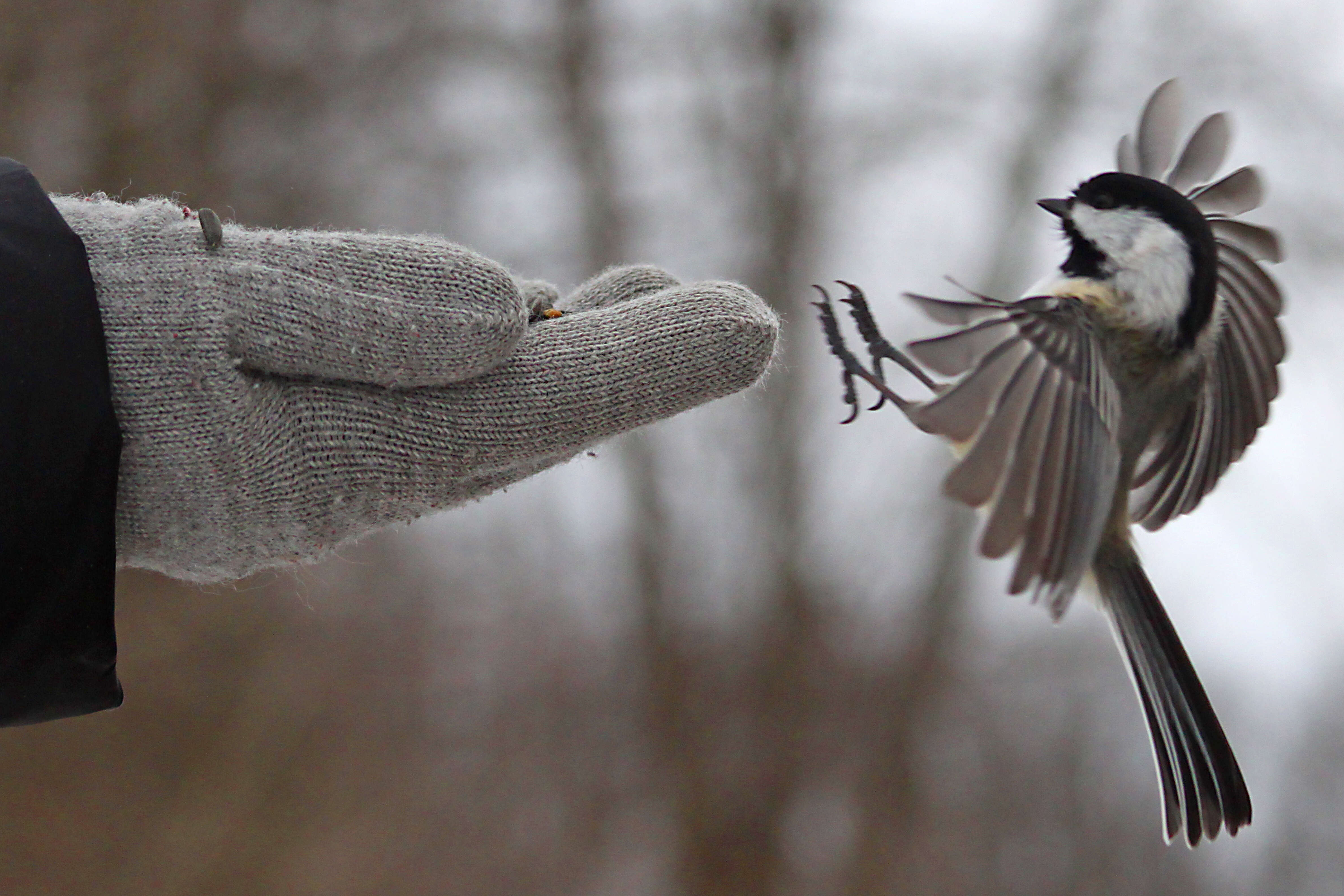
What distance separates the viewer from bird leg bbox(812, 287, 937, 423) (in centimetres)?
123

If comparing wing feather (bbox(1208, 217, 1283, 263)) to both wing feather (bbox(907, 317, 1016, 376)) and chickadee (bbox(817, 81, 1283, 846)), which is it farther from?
wing feather (bbox(907, 317, 1016, 376))

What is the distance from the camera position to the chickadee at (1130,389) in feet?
2.64

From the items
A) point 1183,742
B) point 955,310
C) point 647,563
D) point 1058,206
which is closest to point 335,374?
point 955,310

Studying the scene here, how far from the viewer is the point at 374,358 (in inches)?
40.0

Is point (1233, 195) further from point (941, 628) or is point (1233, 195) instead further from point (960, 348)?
point (941, 628)

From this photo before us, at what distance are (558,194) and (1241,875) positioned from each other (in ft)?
7.72

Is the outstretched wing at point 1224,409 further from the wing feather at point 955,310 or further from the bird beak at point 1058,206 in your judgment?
the wing feather at point 955,310

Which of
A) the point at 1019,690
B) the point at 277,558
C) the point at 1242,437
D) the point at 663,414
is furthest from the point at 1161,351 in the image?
the point at 1019,690

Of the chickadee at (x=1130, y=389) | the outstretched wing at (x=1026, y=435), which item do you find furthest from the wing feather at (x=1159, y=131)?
the outstretched wing at (x=1026, y=435)

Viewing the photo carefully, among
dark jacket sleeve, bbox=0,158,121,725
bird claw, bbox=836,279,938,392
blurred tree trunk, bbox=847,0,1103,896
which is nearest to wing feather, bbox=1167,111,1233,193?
bird claw, bbox=836,279,938,392

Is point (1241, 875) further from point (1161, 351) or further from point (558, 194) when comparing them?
point (558, 194)

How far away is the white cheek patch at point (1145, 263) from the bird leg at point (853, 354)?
0.23m

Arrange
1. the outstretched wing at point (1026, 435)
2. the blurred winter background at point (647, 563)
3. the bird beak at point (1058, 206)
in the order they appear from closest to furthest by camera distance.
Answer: the outstretched wing at point (1026, 435), the bird beak at point (1058, 206), the blurred winter background at point (647, 563)

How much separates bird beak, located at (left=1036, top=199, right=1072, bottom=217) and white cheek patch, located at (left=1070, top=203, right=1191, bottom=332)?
0.03 m
